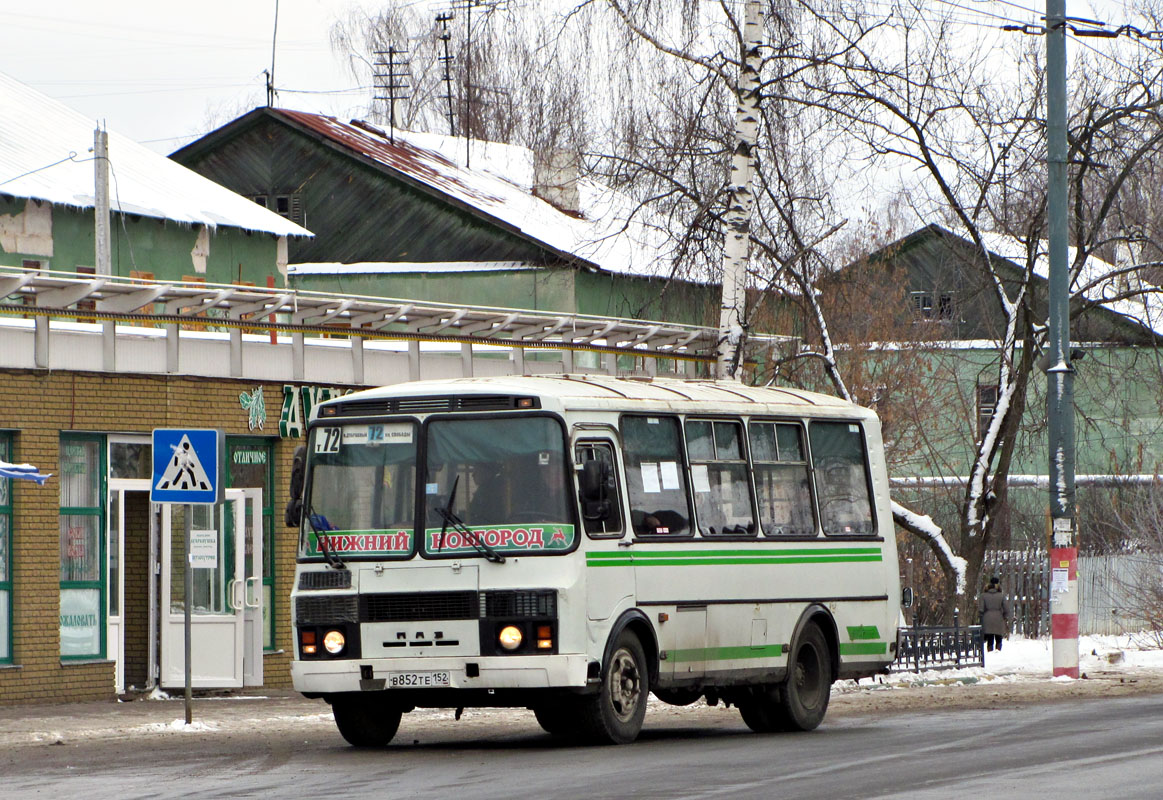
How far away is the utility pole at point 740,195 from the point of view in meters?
22.7

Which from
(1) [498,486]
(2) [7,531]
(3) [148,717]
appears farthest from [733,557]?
(2) [7,531]

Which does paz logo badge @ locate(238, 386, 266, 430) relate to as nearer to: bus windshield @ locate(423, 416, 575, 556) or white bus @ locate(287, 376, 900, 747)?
white bus @ locate(287, 376, 900, 747)

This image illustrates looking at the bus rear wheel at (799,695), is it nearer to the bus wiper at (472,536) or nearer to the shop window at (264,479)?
the bus wiper at (472,536)

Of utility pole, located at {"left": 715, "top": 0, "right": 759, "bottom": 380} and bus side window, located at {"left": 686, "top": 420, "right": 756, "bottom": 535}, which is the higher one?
utility pole, located at {"left": 715, "top": 0, "right": 759, "bottom": 380}

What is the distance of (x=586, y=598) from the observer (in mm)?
13500

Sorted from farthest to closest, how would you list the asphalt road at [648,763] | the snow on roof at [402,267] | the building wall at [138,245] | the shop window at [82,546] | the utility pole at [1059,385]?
1. the snow on roof at [402,267]
2. the building wall at [138,245]
3. the utility pole at [1059,385]
4. the shop window at [82,546]
5. the asphalt road at [648,763]

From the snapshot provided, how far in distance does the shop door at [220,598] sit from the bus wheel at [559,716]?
636cm

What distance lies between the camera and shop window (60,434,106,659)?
19.1 m

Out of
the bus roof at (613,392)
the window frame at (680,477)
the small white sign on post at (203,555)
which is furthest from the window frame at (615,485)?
the small white sign on post at (203,555)

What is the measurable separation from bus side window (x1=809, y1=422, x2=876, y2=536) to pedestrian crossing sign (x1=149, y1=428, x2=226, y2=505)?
5.01 meters

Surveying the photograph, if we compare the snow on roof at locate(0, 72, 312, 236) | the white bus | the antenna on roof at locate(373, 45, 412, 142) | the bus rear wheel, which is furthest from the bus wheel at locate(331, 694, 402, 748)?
the antenna on roof at locate(373, 45, 412, 142)

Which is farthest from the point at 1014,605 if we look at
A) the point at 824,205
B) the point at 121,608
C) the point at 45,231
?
the point at 121,608

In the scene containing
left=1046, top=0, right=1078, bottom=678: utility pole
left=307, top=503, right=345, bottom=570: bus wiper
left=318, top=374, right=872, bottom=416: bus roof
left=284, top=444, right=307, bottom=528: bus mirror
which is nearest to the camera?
left=307, top=503, right=345, bottom=570: bus wiper

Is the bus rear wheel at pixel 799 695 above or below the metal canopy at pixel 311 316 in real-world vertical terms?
below
